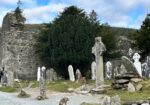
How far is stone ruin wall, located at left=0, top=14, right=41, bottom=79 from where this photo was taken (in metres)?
52.0

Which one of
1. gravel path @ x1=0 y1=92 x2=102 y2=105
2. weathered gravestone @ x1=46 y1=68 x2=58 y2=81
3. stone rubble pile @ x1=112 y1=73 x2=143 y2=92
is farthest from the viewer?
weathered gravestone @ x1=46 y1=68 x2=58 y2=81

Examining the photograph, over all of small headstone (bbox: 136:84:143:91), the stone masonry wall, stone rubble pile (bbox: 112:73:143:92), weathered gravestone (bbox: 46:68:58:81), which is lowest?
small headstone (bbox: 136:84:143:91)

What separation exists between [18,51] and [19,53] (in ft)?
0.83

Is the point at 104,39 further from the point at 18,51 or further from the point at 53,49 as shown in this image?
the point at 18,51

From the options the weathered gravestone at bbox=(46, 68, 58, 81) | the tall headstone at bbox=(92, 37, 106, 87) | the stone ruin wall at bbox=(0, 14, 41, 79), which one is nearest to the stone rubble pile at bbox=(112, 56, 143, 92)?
the tall headstone at bbox=(92, 37, 106, 87)

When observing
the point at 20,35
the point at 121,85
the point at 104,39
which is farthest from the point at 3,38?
the point at 121,85

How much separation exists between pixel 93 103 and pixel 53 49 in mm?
25632

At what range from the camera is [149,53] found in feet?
149

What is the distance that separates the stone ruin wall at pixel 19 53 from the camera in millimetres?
51969

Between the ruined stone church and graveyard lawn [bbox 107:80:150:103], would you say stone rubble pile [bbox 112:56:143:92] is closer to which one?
graveyard lawn [bbox 107:80:150:103]

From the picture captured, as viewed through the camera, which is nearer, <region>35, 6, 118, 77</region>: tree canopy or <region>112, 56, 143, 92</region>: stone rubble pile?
<region>112, 56, 143, 92</region>: stone rubble pile

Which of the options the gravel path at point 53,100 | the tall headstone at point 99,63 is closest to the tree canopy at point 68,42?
the tall headstone at point 99,63

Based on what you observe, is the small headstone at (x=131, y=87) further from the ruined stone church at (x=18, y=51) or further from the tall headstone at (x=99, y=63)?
the ruined stone church at (x=18, y=51)

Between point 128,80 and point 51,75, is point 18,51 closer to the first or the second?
point 51,75
